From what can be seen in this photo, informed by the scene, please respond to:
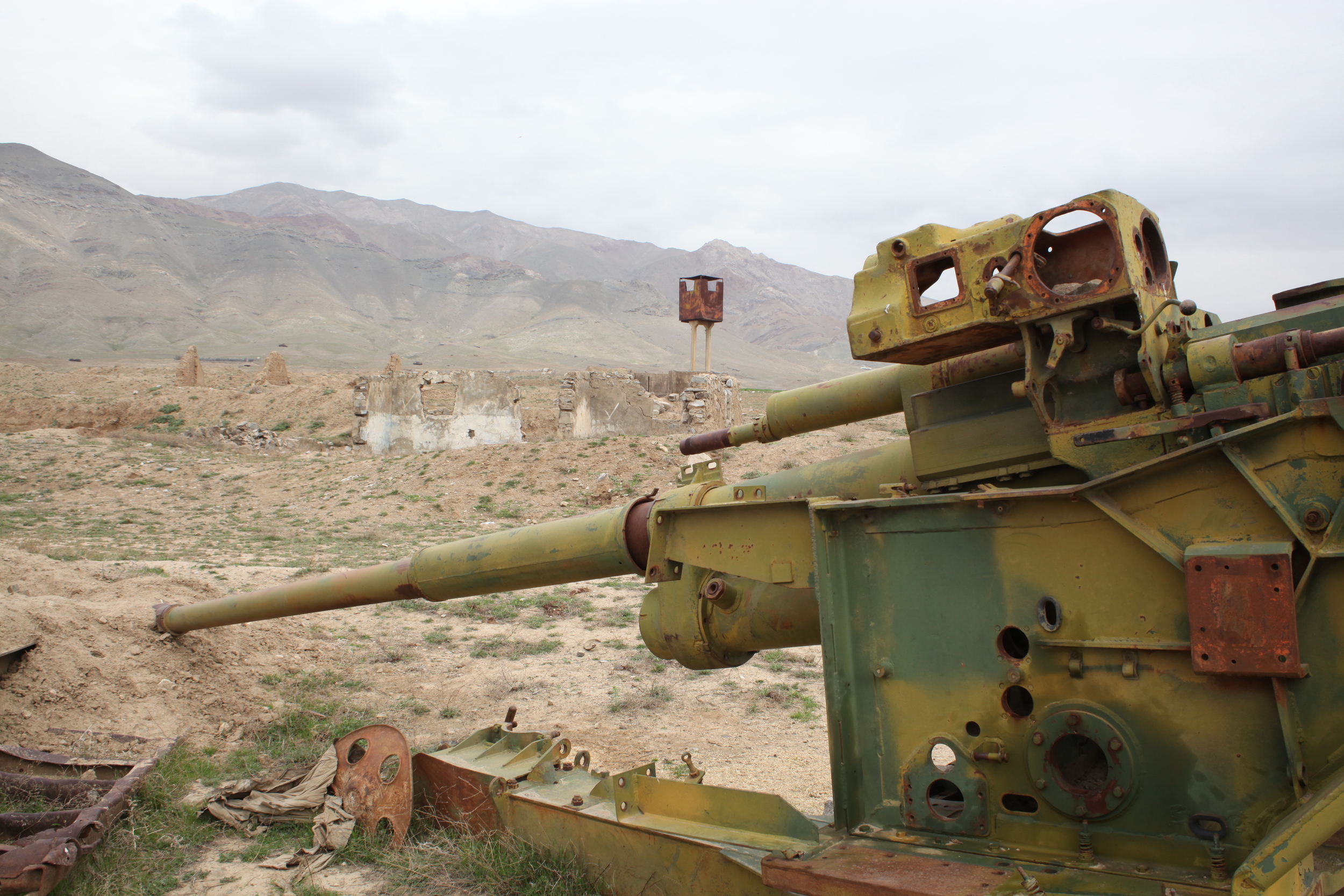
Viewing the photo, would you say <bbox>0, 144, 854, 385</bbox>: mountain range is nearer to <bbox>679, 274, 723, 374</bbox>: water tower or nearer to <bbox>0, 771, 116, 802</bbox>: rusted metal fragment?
<bbox>679, 274, 723, 374</bbox>: water tower

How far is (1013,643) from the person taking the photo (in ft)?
10.7

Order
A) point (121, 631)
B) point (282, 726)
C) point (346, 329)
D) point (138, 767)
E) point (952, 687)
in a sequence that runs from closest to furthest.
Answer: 1. point (952, 687)
2. point (138, 767)
3. point (282, 726)
4. point (121, 631)
5. point (346, 329)

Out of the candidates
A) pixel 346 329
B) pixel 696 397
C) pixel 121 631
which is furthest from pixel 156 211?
pixel 121 631

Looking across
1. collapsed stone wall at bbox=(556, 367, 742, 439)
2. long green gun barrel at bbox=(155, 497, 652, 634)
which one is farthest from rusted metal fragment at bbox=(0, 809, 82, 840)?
collapsed stone wall at bbox=(556, 367, 742, 439)

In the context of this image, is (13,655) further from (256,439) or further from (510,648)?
(256,439)

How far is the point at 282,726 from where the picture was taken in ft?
22.0

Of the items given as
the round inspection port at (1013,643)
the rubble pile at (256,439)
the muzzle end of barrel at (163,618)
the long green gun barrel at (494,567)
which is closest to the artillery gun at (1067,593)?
the round inspection port at (1013,643)

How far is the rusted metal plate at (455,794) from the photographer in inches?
197

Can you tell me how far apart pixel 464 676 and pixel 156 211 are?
120 m

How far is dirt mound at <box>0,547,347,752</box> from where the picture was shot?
6.35m

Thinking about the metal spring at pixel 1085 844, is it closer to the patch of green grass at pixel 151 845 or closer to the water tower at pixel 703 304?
the patch of green grass at pixel 151 845

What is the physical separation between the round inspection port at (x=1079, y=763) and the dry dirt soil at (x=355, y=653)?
104 inches

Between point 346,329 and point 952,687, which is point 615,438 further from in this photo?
point 346,329

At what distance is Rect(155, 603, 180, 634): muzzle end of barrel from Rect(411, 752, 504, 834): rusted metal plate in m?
2.98
